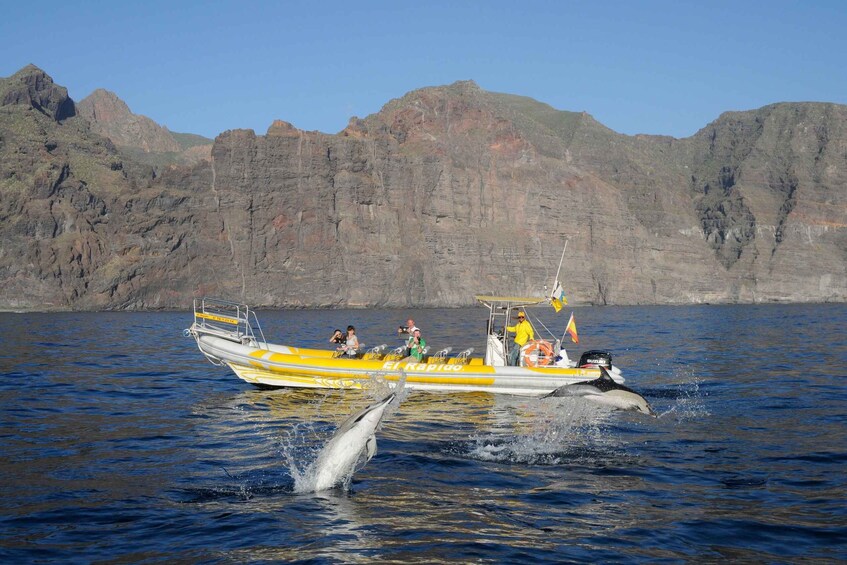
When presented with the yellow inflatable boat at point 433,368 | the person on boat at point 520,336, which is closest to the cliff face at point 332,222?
the yellow inflatable boat at point 433,368

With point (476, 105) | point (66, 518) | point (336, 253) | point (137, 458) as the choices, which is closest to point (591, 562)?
point (66, 518)

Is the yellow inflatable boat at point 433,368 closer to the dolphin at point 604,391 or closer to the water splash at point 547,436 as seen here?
the water splash at point 547,436

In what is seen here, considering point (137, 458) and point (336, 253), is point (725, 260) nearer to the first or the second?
point (336, 253)

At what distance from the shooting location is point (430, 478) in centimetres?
1262

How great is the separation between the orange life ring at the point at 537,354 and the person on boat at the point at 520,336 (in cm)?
20

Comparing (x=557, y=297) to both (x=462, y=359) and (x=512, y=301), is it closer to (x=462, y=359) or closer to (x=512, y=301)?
(x=512, y=301)

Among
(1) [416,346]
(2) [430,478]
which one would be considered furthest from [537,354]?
(2) [430,478]

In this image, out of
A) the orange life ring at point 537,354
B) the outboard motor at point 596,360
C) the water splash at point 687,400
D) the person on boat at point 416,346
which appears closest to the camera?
→ the water splash at point 687,400

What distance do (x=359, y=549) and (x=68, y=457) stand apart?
726 cm

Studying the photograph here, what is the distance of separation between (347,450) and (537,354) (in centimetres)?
1184

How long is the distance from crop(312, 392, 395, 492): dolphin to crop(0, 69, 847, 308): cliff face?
383ft

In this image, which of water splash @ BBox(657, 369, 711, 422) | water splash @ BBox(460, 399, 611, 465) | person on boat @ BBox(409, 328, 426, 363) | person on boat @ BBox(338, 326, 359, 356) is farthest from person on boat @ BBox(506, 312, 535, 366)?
person on boat @ BBox(338, 326, 359, 356)

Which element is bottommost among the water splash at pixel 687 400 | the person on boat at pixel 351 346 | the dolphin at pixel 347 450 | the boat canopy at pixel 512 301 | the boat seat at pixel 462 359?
the water splash at pixel 687 400

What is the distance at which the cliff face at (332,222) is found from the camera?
12344cm
